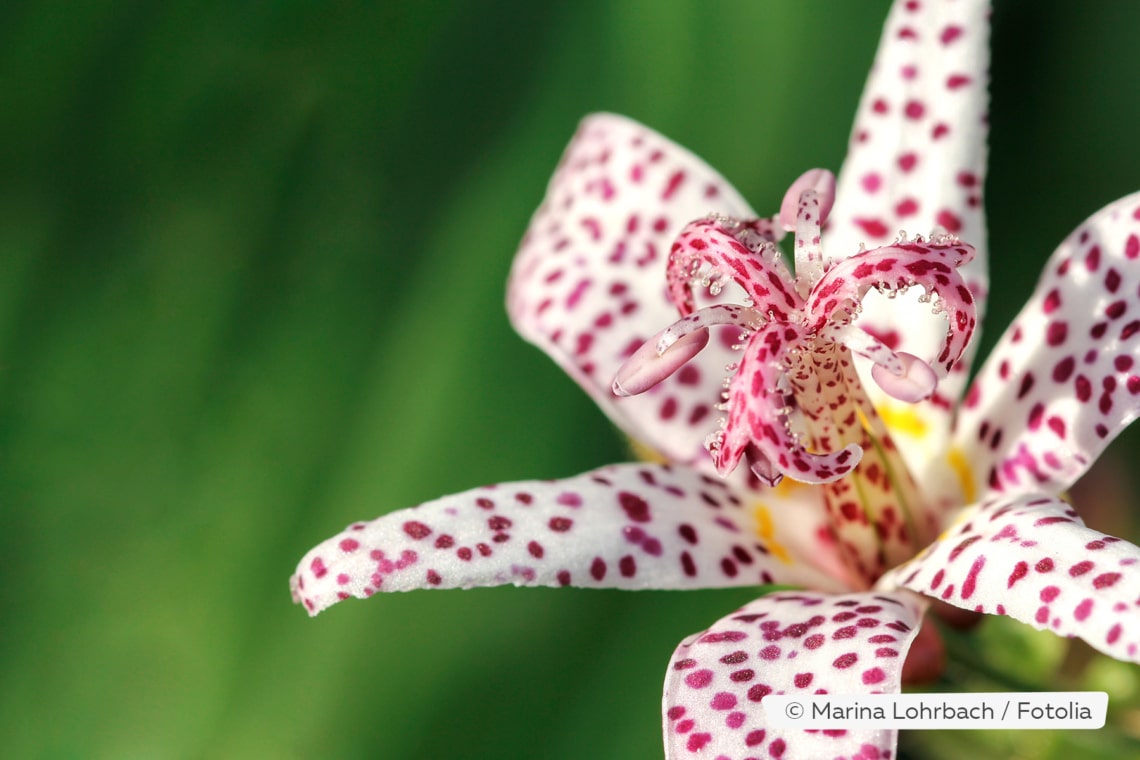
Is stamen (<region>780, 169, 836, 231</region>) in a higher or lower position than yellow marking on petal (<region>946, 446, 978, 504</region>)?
higher

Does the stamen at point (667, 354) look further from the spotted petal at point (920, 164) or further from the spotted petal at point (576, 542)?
the spotted petal at point (920, 164)

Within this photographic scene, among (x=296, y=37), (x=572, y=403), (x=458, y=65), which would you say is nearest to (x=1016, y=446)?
(x=572, y=403)

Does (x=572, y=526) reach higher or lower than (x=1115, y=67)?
lower

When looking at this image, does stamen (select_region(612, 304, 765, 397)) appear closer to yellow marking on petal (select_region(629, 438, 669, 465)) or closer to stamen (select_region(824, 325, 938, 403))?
stamen (select_region(824, 325, 938, 403))

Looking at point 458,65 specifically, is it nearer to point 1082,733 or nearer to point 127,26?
point 127,26

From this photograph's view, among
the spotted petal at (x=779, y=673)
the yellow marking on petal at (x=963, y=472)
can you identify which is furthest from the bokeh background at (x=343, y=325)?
the spotted petal at (x=779, y=673)

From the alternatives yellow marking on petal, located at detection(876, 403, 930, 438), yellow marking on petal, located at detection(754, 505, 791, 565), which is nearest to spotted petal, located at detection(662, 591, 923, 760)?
yellow marking on petal, located at detection(754, 505, 791, 565)

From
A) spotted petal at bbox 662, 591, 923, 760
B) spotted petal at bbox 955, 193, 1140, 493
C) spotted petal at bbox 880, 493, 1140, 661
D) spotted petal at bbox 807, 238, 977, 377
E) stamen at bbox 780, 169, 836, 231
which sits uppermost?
stamen at bbox 780, 169, 836, 231

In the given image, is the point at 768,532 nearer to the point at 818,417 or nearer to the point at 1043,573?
the point at 818,417
